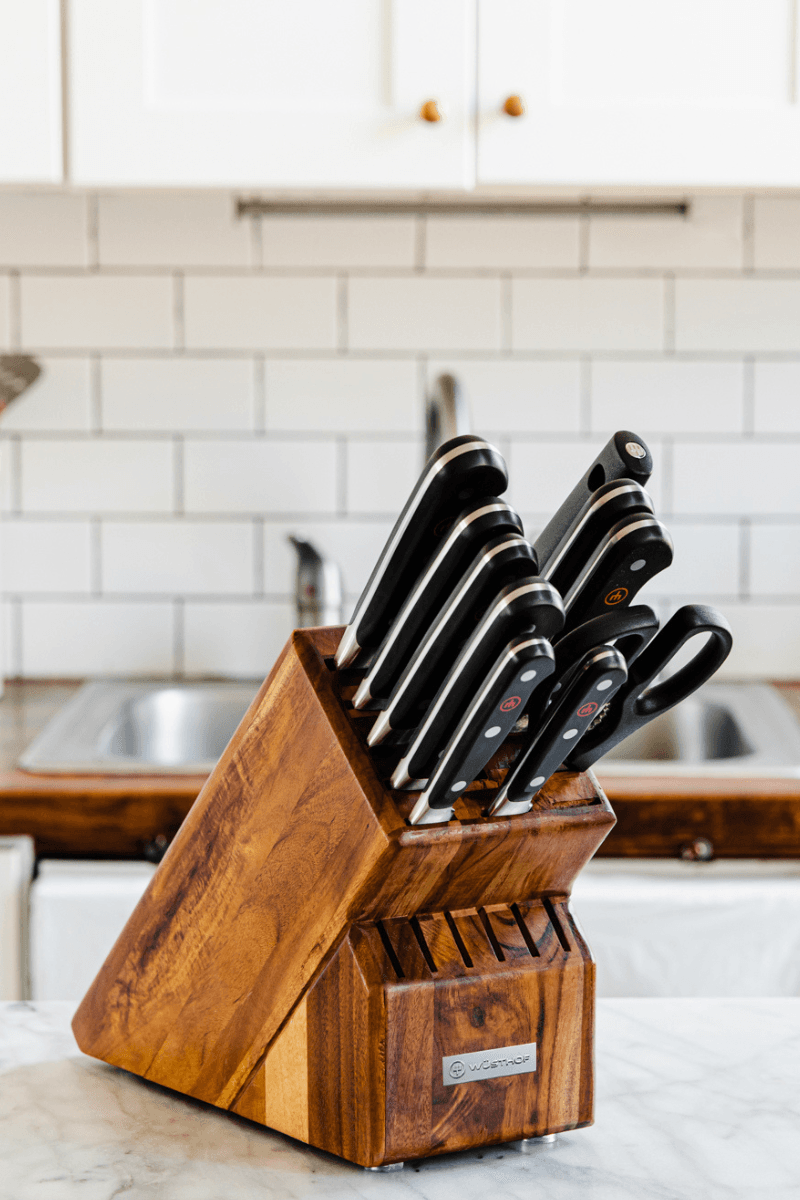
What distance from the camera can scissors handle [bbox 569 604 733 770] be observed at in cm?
50

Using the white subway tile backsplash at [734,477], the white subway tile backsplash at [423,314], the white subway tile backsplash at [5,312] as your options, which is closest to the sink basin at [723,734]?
the white subway tile backsplash at [734,477]

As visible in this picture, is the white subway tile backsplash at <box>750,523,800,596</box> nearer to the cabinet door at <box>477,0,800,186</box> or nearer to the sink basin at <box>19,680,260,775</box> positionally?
the cabinet door at <box>477,0,800,186</box>

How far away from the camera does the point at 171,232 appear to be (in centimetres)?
168

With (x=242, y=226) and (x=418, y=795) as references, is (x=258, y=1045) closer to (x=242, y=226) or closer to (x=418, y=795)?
(x=418, y=795)

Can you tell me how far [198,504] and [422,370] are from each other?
372mm

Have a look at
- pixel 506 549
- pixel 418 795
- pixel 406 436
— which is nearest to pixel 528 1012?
pixel 418 795

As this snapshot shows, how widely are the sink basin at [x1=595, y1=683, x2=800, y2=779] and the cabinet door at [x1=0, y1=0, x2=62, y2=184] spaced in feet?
2.96

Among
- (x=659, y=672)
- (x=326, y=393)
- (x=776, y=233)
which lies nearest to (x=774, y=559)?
(x=776, y=233)

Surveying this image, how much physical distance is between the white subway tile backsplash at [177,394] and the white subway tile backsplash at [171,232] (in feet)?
0.46


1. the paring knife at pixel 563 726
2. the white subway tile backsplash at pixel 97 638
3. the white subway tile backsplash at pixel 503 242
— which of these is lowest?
the white subway tile backsplash at pixel 97 638

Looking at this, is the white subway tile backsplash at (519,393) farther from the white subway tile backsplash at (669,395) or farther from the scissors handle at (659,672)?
the scissors handle at (659,672)

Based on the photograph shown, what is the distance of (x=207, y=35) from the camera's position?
1.28 meters

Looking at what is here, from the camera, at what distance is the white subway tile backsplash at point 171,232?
1.68m

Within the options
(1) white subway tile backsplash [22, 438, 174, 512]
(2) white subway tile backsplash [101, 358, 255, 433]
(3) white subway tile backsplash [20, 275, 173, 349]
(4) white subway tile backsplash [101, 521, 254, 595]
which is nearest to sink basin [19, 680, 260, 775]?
→ (4) white subway tile backsplash [101, 521, 254, 595]
